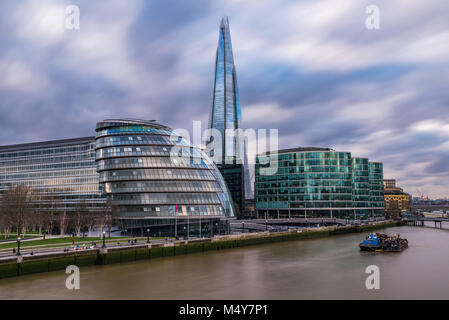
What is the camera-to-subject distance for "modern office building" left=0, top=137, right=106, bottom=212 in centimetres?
11938

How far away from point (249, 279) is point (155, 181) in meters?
47.7

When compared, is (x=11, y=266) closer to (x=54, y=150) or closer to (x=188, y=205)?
(x=188, y=205)

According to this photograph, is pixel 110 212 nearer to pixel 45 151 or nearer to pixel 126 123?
pixel 126 123

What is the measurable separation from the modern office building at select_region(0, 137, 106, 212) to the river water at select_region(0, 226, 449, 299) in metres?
70.1

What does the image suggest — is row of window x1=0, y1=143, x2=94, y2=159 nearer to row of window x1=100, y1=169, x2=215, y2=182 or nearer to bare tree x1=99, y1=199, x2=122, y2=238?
row of window x1=100, y1=169, x2=215, y2=182

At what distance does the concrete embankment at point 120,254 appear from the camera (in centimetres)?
4247

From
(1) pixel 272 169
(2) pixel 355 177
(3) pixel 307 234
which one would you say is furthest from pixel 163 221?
(2) pixel 355 177

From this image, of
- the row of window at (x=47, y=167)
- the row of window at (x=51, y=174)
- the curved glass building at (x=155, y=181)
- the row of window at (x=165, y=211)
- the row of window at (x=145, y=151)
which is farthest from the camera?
the row of window at (x=47, y=167)

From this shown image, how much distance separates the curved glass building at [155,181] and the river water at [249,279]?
2679cm
